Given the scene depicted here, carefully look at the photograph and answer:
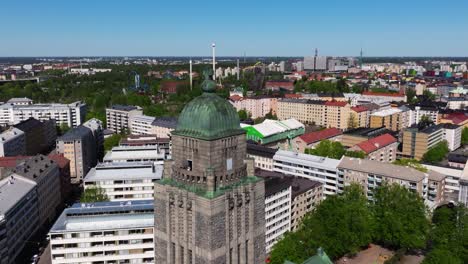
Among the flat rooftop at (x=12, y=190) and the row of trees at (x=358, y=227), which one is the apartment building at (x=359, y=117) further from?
the flat rooftop at (x=12, y=190)

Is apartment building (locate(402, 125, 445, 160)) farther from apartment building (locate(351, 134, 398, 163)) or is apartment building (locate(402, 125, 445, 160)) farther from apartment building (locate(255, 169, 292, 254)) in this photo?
apartment building (locate(255, 169, 292, 254))

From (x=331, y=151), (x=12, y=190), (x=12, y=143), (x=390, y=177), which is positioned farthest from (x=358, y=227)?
(x=12, y=143)

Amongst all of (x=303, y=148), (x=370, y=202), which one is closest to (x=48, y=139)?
(x=303, y=148)

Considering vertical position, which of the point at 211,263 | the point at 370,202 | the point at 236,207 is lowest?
the point at 370,202

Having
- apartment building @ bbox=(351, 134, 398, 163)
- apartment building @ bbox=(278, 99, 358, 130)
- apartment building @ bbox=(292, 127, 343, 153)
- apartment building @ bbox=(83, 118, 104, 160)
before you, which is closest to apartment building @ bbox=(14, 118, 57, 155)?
apartment building @ bbox=(83, 118, 104, 160)

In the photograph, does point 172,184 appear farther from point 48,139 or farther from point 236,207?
point 48,139

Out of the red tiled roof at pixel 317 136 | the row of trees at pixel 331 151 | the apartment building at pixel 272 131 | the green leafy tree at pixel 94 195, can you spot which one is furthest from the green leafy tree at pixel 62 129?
the row of trees at pixel 331 151
